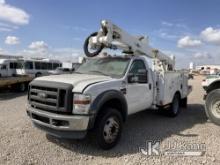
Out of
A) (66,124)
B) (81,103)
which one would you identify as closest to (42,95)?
(66,124)

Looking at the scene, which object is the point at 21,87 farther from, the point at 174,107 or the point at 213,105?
the point at 213,105

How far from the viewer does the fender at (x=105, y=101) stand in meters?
4.51

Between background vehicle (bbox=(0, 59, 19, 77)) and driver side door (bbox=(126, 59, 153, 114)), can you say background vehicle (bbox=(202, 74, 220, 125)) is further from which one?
background vehicle (bbox=(0, 59, 19, 77))

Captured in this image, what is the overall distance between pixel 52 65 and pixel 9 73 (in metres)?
7.06

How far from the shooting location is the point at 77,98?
441cm

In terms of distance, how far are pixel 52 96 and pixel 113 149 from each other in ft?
5.46

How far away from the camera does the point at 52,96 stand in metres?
4.62

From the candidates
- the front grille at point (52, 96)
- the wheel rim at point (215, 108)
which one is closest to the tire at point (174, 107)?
the wheel rim at point (215, 108)

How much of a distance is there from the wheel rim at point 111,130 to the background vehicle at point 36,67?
1661 centimetres

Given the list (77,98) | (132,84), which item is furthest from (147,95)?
(77,98)

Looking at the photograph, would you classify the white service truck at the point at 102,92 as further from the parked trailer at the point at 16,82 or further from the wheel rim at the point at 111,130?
the parked trailer at the point at 16,82

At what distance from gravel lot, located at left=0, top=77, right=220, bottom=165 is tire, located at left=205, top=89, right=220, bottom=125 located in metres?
0.26

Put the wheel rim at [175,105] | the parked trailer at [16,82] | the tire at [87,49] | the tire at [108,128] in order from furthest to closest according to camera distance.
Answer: the parked trailer at [16,82] → the wheel rim at [175,105] → the tire at [87,49] → the tire at [108,128]

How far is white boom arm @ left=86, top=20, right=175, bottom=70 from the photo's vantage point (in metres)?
6.01
